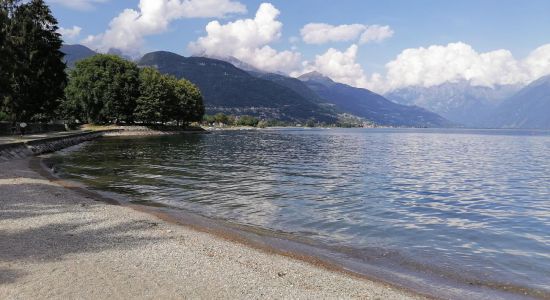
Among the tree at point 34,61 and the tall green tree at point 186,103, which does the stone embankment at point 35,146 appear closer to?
the tree at point 34,61

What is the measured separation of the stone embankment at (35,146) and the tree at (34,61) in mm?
9094

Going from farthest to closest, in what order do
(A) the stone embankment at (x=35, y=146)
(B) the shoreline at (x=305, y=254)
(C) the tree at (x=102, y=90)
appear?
(C) the tree at (x=102, y=90), (A) the stone embankment at (x=35, y=146), (B) the shoreline at (x=305, y=254)

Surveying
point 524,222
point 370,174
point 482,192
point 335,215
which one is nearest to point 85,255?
point 335,215

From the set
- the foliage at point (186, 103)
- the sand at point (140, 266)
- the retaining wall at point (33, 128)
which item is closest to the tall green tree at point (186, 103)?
the foliage at point (186, 103)

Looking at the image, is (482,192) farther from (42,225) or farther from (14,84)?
(14,84)

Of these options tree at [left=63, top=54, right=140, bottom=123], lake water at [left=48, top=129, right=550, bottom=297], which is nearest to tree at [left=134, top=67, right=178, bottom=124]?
tree at [left=63, top=54, right=140, bottom=123]

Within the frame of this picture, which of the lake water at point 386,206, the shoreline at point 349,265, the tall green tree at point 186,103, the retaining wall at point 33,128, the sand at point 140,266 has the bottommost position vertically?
the lake water at point 386,206

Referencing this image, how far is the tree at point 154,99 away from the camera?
152750mm

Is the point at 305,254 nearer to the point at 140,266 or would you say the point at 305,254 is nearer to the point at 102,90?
the point at 140,266

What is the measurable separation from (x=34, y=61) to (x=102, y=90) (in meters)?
60.6

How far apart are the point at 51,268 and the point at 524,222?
24199mm

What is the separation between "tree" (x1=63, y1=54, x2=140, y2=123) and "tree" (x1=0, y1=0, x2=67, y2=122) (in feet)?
168

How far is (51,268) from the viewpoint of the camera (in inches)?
470

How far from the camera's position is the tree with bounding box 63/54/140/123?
14050cm
